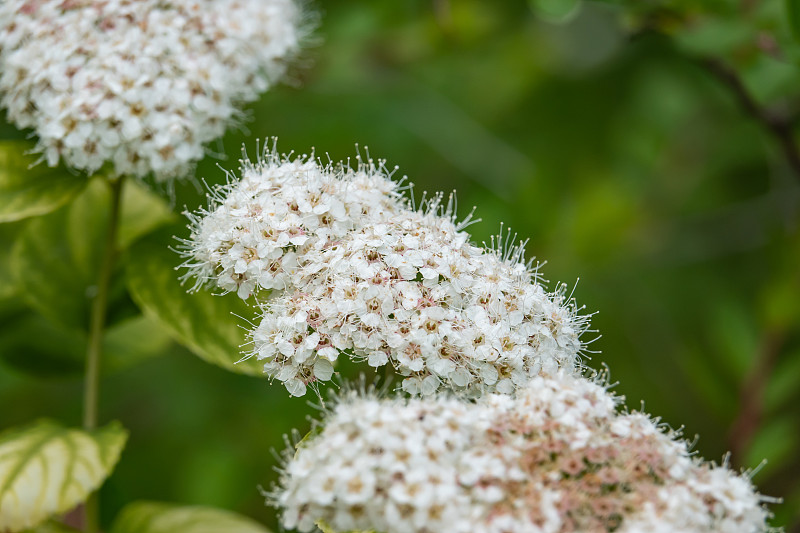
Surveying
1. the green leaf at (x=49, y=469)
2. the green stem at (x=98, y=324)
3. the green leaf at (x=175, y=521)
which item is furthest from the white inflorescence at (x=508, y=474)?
the green stem at (x=98, y=324)

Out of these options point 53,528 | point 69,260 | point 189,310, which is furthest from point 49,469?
point 69,260

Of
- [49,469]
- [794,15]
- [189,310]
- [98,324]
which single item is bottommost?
[49,469]

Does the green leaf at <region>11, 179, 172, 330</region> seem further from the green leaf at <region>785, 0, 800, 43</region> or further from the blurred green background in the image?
the green leaf at <region>785, 0, 800, 43</region>

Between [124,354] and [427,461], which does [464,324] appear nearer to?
[427,461]

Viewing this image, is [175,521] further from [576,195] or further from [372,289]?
[576,195]

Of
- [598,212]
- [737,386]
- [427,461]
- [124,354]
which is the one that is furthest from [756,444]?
[124,354]

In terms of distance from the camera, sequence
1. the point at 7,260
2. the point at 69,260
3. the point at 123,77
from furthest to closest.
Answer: the point at 7,260 < the point at 69,260 < the point at 123,77

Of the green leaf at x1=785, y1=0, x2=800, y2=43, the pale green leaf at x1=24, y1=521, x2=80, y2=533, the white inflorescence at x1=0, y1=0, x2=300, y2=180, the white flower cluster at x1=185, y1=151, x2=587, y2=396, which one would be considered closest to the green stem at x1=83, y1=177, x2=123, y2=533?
the pale green leaf at x1=24, y1=521, x2=80, y2=533
